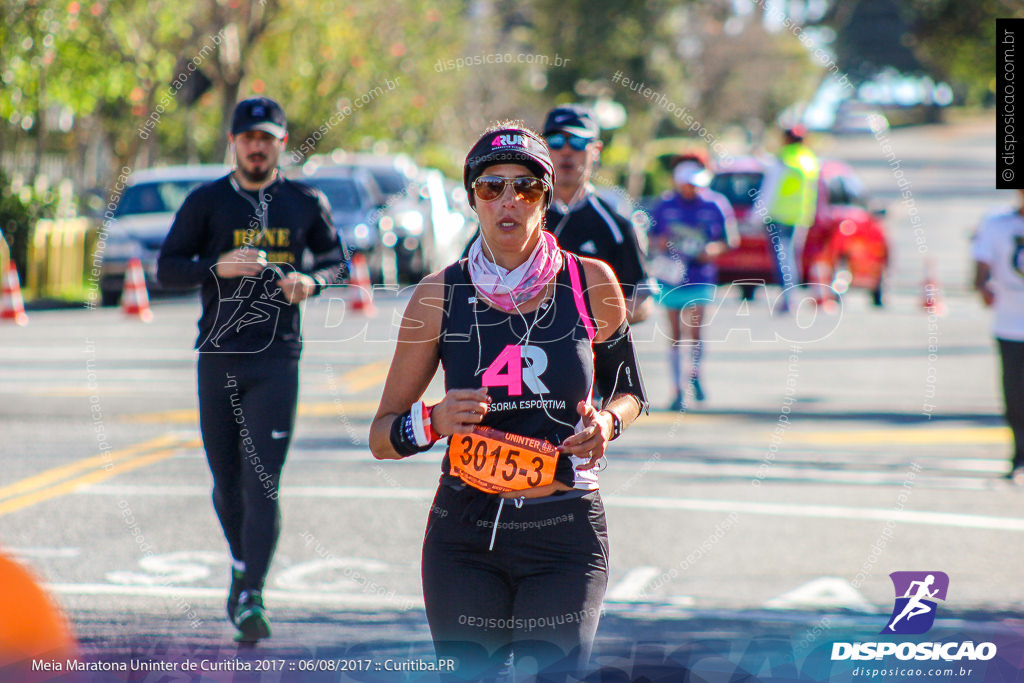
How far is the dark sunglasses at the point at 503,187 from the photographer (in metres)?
3.80

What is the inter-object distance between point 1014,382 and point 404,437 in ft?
20.5

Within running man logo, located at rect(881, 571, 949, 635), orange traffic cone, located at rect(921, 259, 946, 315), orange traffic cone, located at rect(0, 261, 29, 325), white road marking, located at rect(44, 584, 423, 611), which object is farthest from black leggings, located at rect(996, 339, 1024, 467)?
orange traffic cone, located at rect(0, 261, 29, 325)

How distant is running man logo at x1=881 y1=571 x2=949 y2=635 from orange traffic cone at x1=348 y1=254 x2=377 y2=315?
12445mm

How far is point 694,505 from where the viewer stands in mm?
8648

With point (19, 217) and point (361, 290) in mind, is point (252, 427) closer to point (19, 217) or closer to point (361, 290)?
point (361, 290)

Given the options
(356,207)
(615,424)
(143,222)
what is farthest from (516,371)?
(143,222)

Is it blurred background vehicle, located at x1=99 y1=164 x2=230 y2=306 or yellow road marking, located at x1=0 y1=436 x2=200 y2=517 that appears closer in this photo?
yellow road marking, located at x1=0 y1=436 x2=200 y2=517

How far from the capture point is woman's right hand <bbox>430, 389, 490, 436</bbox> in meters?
3.62

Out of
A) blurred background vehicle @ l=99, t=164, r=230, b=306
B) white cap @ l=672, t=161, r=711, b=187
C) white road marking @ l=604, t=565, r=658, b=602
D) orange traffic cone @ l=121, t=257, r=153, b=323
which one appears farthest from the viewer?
blurred background vehicle @ l=99, t=164, r=230, b=306

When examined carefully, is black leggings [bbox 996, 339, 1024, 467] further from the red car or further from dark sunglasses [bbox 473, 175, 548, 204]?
the red car

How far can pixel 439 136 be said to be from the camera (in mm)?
41969

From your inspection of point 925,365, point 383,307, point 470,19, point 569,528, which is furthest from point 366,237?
point 470,19

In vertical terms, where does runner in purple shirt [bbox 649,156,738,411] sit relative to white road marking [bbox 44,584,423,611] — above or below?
above

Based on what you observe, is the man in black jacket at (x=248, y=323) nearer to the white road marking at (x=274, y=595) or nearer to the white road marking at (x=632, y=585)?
the white road marking at (x=274, y=595)
